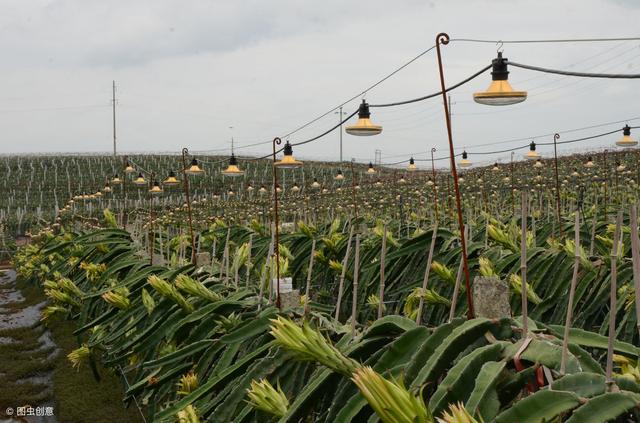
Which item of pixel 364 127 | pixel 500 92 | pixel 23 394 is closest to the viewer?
pixel 500 92

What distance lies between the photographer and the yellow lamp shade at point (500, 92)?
9.62 ft

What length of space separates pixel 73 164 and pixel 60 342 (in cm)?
4231

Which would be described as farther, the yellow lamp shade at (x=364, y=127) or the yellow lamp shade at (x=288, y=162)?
the yellow lamp shade at (x=288, y=162)

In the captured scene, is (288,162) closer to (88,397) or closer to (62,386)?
(88,397)

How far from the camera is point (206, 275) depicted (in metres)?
3.84

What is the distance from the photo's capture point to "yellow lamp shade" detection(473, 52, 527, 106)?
9.62 feet

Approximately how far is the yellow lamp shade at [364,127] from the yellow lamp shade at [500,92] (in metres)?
1.03

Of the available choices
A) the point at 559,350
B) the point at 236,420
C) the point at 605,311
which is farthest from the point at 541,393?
the point at 605,311

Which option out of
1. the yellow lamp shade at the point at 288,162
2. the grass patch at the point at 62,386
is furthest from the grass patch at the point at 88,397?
the yellow lamp shade at the point at 288,162

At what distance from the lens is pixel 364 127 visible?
3992 millimetres

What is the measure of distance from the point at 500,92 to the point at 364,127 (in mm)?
1171

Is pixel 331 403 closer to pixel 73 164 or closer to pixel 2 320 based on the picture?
pixel 2 320

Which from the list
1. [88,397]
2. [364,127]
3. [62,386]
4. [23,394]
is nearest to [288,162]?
[364,127]

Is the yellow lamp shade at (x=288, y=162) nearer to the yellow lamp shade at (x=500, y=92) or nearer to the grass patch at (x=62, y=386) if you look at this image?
the grass patch at (x=62, y=386)
